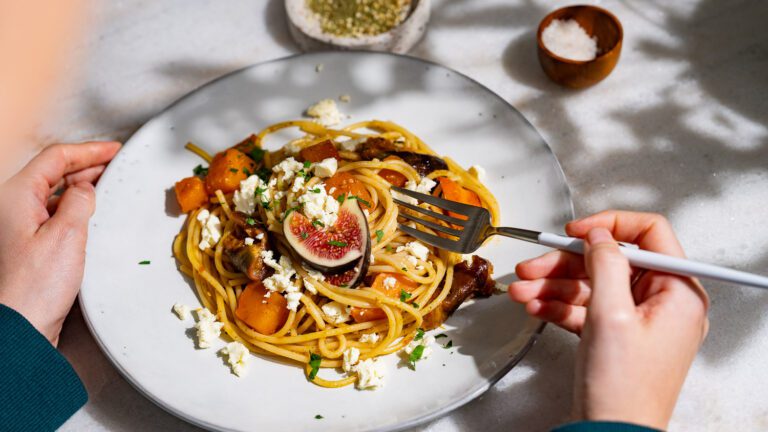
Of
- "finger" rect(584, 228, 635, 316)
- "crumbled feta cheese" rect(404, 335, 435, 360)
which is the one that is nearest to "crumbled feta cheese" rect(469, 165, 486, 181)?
"crumbled feta cheese" rect(404, 335, 435, 360)

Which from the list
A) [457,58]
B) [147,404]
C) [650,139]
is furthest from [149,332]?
[650,139]

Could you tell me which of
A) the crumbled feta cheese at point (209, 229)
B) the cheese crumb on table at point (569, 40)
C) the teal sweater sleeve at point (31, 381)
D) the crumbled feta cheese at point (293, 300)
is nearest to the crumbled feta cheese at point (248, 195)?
the crumbled feta cheese at point (209, 229)

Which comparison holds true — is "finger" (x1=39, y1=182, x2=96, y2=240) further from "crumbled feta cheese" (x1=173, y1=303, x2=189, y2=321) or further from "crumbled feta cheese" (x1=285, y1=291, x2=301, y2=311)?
"crumbled feta cheese" (x1=285, y1=291, x2=301, y2=311)

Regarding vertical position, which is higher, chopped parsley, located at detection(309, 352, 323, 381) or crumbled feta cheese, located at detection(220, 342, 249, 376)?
crumbled feta cheese, located at detection(220, 342, 249, 376)

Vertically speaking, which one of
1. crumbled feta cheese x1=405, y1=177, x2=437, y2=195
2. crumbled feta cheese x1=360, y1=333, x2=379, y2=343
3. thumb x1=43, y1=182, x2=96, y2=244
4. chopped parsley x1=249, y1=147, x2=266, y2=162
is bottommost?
crumbled feta cheese x1=360, y1=333, x2=379, y2=343

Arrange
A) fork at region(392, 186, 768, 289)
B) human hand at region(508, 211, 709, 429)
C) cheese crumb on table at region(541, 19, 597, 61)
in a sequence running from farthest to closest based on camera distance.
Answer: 1. cheese crumb on table at region(541, 19, 597, 61)
2. fork at region(392, 186, 768, 289)
3. human hand at region(508, 211, 709, 429)

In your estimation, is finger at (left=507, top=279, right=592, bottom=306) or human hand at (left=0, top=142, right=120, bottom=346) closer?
finger at (left=507, top=279, right=592, bottom=306)

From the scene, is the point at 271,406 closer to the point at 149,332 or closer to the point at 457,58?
the point at 149,332

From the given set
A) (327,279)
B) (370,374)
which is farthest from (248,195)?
(370,374)
